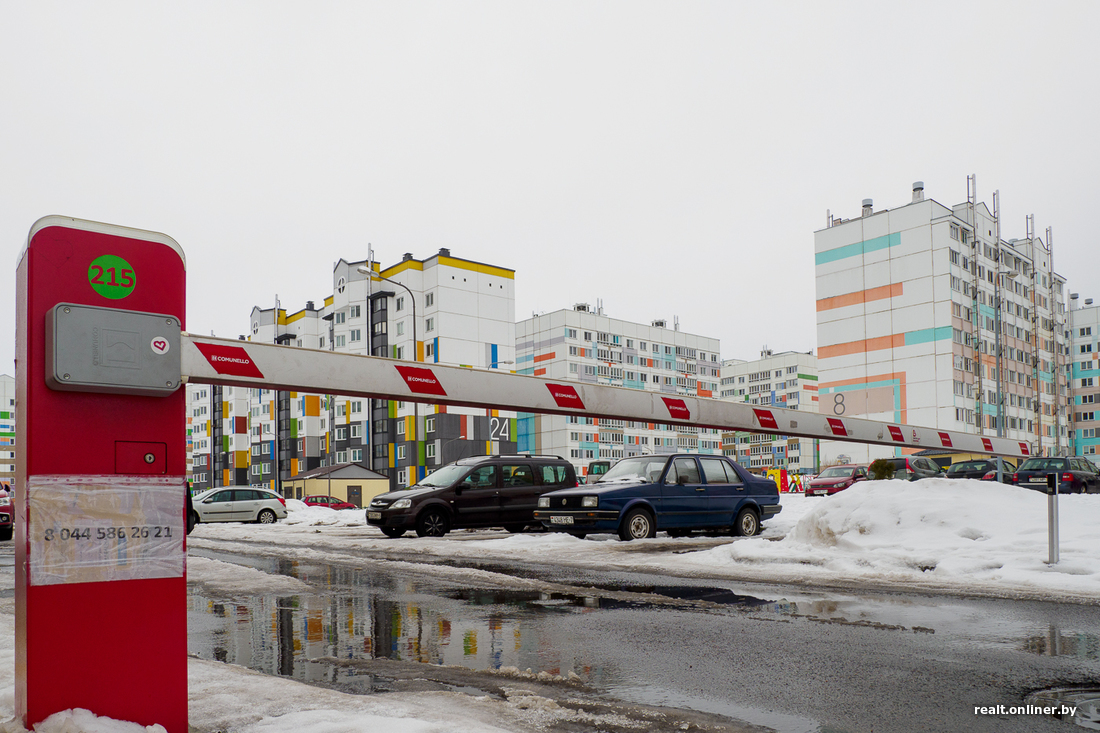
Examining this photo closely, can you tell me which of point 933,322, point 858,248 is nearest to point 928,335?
point 933,322

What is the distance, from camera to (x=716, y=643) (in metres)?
5.99

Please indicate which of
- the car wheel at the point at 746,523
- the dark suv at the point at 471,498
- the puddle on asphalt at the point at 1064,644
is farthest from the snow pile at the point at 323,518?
the puddle on asphalt at the point at 1064,644

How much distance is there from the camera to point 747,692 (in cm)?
463

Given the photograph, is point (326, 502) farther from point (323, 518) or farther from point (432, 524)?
point (432, 524)

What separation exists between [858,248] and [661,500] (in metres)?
76.1

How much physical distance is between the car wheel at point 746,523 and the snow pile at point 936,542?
3303 millimetres

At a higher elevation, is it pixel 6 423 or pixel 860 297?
pixel 860 297

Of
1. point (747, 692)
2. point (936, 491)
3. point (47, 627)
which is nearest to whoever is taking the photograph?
point (47, 627)

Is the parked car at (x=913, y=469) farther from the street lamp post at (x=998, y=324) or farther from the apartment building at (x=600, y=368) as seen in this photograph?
the apartment building at (x=600, y=368)

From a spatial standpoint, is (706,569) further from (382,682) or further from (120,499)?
(120,499)

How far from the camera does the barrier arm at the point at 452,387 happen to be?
11320 mm

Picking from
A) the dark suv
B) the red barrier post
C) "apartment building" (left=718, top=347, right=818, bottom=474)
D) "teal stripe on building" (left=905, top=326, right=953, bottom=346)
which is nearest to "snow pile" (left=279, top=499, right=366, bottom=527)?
the dark suv

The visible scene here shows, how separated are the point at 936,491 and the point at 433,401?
7469 millimetres

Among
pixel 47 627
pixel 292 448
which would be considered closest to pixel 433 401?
pixel 47 627
